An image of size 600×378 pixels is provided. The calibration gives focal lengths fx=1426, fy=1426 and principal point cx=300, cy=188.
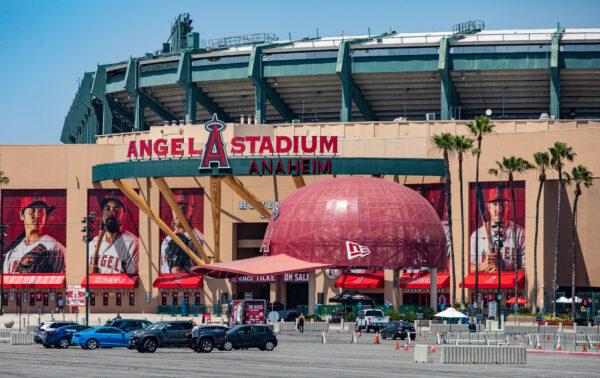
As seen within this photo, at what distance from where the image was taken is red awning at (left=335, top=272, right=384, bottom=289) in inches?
4948

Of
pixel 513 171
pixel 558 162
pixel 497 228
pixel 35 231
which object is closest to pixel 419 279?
pixel 497 228

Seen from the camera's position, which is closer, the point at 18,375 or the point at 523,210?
the point at 18,375

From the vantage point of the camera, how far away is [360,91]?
138m

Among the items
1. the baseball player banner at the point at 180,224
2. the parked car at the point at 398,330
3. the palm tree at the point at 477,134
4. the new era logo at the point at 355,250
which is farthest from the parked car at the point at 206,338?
the baseball player banner at the point at 180,224

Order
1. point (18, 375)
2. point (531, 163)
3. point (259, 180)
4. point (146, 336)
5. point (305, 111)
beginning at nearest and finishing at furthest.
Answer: point (18, 375) → point (146, 336) → point (531, 163) → point (259, 180) → point (305, 111)

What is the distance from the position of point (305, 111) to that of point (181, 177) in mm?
17778

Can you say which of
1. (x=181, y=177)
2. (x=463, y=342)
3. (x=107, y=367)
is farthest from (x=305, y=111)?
(x=107, y=367)

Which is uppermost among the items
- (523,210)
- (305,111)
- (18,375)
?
(305,111)

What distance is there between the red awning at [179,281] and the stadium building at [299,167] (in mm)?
180

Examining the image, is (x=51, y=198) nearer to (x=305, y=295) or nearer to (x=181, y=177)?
(x=181, y=177)

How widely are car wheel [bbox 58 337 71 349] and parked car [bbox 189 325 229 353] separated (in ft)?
27.5

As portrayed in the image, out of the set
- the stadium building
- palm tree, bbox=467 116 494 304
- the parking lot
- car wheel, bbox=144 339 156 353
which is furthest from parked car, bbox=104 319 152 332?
palm tree, bbox=467 116 494 304

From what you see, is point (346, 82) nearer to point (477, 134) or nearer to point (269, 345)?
point (477, 134)

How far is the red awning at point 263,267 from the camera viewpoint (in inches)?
4284
